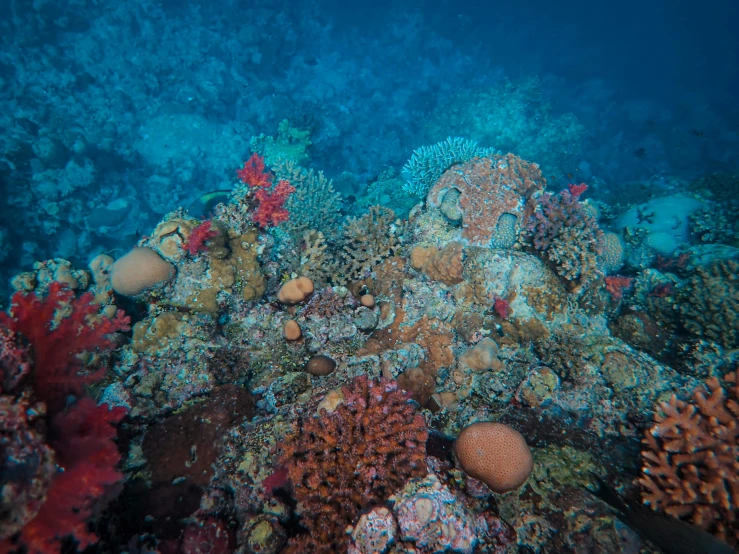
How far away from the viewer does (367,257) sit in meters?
6.31

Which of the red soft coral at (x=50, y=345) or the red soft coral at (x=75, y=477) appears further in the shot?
the red soft coral at (x=50, y=345)

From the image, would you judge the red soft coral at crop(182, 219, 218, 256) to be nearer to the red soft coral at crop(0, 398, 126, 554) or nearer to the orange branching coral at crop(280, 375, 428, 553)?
the red soft coral at crop(0, 398, 126, 554)

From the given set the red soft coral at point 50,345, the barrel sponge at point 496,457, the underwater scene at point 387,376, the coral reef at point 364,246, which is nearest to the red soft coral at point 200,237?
the underwater scene at point 387,376

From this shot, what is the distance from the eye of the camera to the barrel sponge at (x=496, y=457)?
3.35 meters

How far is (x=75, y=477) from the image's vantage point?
2.32 meters

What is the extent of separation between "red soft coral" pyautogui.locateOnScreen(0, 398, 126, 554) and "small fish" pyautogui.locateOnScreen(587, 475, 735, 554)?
172 inches

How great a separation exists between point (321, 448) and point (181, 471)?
1.53 meters

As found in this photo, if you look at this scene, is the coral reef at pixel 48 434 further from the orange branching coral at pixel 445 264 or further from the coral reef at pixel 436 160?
the coral reef at pixel 436 160

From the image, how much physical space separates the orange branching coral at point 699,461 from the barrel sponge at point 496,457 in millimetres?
1244

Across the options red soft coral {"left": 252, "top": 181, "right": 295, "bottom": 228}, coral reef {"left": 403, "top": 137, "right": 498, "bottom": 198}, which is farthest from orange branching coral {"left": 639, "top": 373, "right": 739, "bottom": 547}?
coral reef {"left": 403, "top": 137, "right": 498, "bottom": 198}

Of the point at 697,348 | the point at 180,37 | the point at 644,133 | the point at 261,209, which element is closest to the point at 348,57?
the point at 180,37

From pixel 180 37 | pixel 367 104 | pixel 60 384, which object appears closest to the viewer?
pixel 60 384

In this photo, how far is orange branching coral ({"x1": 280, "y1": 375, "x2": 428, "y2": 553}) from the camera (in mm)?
3088

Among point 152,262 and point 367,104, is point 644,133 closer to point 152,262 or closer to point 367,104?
point 367,104
